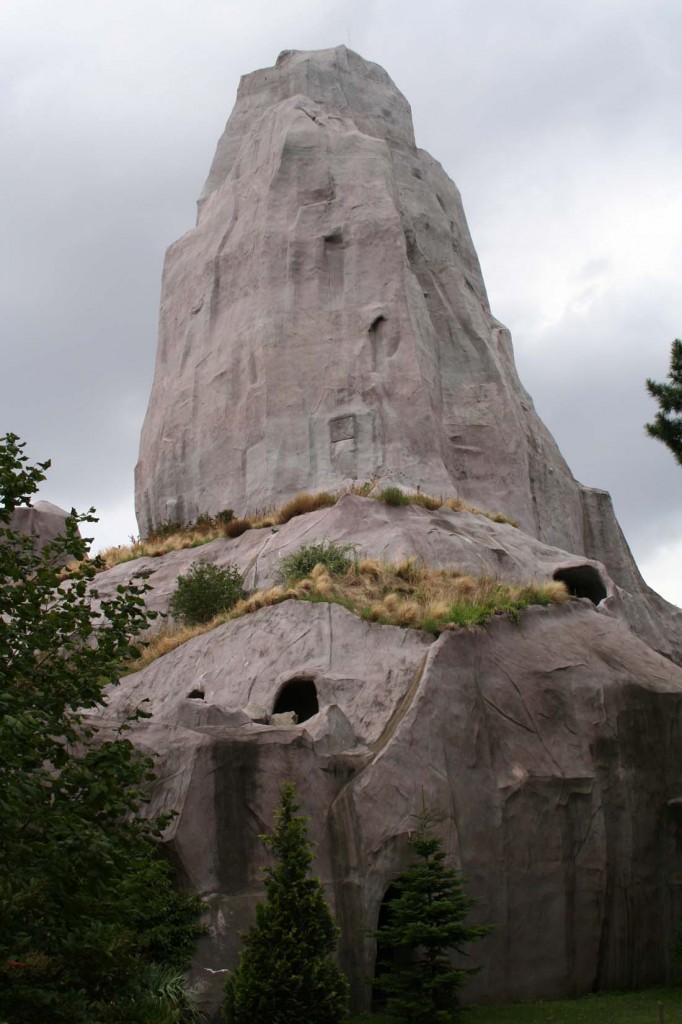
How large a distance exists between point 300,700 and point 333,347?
16.5 m

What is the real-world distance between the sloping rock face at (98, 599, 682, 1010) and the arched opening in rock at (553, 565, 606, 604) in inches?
244

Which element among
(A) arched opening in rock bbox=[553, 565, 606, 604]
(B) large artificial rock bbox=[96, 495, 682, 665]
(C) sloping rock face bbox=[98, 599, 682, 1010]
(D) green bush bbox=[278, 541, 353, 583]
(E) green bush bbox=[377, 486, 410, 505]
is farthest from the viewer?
(A) arched opening in rock bbox=[553, 565, 606, 604]

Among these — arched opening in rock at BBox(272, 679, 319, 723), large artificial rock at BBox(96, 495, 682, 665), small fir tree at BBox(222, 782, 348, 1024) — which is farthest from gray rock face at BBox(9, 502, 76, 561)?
small fir tree at BBox(222, 782, 348, 1024)

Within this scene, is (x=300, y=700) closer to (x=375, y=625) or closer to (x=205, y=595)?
(x=375, y=625)

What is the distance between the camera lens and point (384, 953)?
→ 65.4 feet

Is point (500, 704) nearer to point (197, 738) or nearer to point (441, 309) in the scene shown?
point (197, 738)

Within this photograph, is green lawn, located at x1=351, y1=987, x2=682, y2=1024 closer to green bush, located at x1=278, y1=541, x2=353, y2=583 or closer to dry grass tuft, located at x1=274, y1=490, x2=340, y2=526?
green bush, located at x1=278, y1=541, x2=353, y2=583

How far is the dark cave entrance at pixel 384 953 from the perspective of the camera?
1870 cm

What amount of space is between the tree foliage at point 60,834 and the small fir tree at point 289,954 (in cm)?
117

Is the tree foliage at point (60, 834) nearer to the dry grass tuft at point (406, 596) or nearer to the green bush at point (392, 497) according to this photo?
the dry grass tuft at point (406, 596)

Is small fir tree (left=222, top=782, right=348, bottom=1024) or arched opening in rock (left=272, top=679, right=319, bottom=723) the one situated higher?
arched opening in rock (left=272, top=679, right=319, bottom=723)

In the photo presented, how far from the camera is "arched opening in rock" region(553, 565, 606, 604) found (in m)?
31.7

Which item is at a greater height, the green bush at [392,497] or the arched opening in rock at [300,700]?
the green bush at [392,497]

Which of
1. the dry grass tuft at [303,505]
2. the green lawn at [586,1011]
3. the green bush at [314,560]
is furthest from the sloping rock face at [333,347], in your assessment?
the green lawn at [586,1011]
